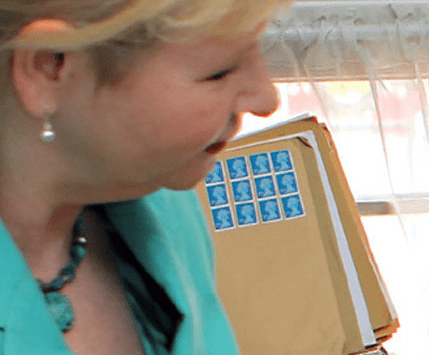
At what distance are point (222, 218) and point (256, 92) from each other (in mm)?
449

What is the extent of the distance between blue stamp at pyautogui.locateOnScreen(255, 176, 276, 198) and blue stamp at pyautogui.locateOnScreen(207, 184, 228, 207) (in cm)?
5

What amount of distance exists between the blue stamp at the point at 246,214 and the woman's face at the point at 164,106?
0.43 metres

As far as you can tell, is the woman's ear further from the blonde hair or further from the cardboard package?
the cardboard package

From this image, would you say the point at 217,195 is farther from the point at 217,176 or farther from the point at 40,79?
the point at 40,79

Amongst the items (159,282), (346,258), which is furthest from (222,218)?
(159,282)

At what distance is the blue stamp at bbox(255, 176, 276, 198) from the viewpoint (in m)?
0.96

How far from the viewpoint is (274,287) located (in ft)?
3.03

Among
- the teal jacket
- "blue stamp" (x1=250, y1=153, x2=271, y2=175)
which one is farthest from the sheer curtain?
the teal jacket

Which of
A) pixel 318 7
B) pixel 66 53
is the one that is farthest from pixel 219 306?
pixel 318 7

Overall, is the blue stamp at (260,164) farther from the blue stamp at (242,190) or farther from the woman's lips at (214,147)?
the woman's lips at (214,147)

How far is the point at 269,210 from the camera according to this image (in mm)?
958

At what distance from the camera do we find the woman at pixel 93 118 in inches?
18.3

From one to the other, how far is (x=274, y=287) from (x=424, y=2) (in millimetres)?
473

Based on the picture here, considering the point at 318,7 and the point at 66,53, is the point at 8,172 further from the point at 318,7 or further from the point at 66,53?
the point at 318,7
